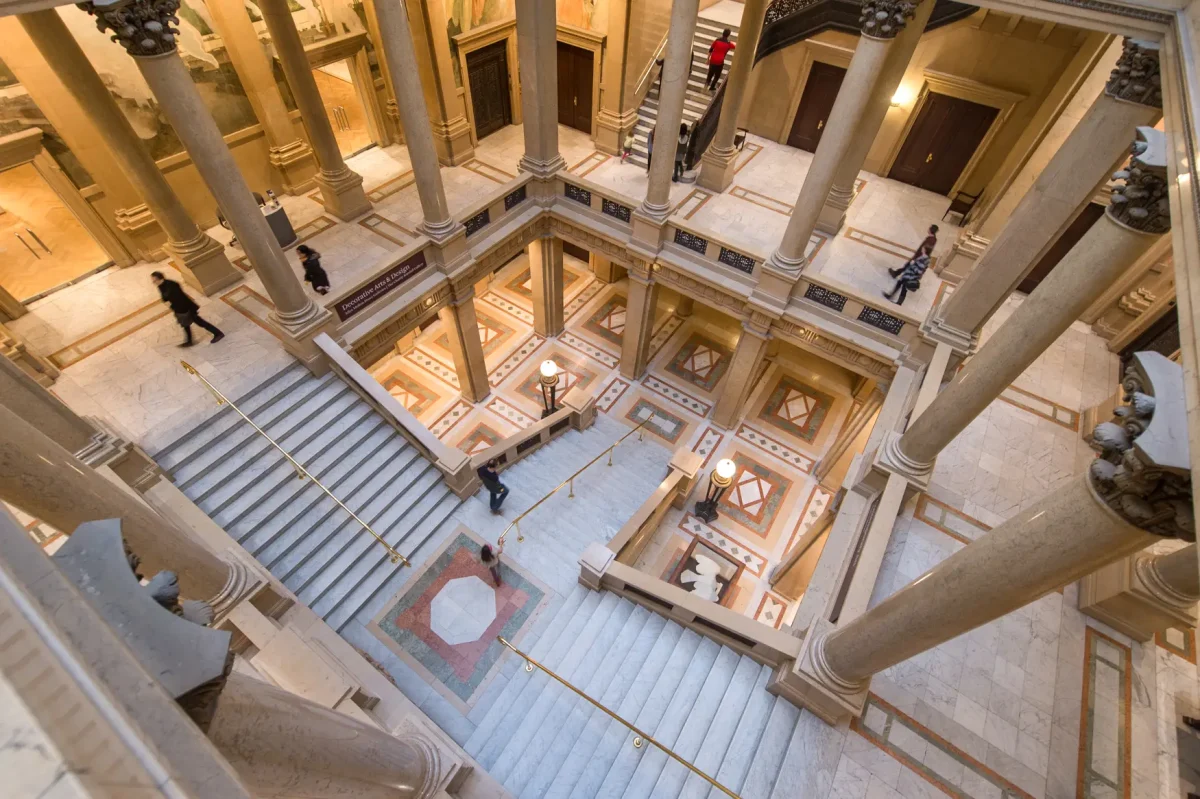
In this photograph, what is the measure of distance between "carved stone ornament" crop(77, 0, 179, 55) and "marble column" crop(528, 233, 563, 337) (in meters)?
7.12

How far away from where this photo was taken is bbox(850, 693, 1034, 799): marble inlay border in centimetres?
546

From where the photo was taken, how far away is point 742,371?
11.6 metres

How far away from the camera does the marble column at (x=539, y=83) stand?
941 centimetres

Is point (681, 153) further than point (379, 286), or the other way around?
point (681, 153)

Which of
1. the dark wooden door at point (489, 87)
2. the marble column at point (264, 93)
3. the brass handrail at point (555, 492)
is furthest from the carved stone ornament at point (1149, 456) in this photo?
the dark wooden door at point (489, 87)

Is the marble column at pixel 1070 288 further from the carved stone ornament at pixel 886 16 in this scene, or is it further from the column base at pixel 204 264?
the column base at pixel 204 264

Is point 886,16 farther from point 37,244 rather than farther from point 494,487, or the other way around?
point 37,244

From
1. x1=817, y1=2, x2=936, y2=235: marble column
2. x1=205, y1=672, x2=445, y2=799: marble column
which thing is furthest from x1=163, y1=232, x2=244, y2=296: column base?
x1=817, y1=2, x2=936, y2=235: marble column

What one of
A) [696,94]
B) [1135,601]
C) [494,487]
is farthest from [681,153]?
[1135,601]

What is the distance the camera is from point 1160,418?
2.67 metres

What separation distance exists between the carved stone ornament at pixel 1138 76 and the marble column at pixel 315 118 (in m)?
11.1

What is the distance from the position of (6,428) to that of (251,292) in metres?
6.20

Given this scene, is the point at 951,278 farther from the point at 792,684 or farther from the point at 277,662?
the point at 277,662

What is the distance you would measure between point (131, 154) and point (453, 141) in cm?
602
